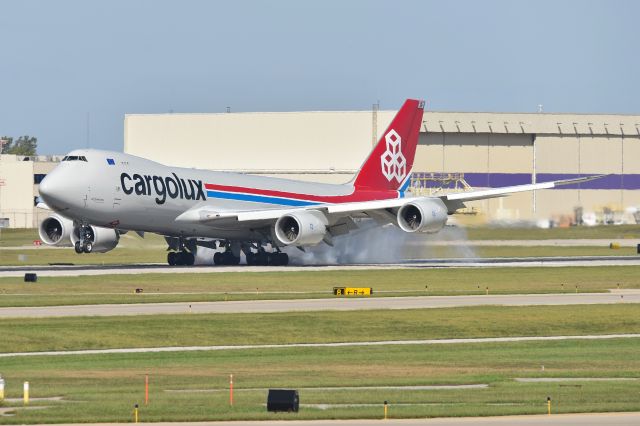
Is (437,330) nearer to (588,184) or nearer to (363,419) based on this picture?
(363,419)

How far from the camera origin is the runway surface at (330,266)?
232 ft

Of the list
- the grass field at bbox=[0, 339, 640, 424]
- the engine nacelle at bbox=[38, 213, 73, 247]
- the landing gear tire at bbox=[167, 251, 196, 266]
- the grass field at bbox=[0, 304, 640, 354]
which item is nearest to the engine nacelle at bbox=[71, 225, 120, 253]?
the engine nacelle at bbox=[38, 213, 73, 247]

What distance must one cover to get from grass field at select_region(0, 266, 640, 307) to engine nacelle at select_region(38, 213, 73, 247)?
31.8 ft

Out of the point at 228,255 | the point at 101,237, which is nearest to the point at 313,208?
the point at 228,255

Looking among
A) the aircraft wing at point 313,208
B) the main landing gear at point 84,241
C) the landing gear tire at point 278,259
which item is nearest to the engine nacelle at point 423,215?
the aircraft wing at point 313,208

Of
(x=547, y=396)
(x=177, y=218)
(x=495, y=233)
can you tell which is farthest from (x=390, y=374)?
(x=495, y=233)

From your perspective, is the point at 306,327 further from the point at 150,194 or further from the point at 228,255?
the point at 228,255

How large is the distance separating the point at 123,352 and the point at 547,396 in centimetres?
1493

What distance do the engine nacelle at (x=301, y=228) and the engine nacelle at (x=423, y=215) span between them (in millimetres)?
4572

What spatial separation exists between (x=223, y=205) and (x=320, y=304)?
2410 cm

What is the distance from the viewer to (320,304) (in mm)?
53531

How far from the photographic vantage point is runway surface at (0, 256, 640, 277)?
7075cm

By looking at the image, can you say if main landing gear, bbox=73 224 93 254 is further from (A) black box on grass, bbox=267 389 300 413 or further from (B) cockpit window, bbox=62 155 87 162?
(A) black box on grass, bbox=267 389 300 413

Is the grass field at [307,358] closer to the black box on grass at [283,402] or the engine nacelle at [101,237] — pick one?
the black box on grass at [283,402]
